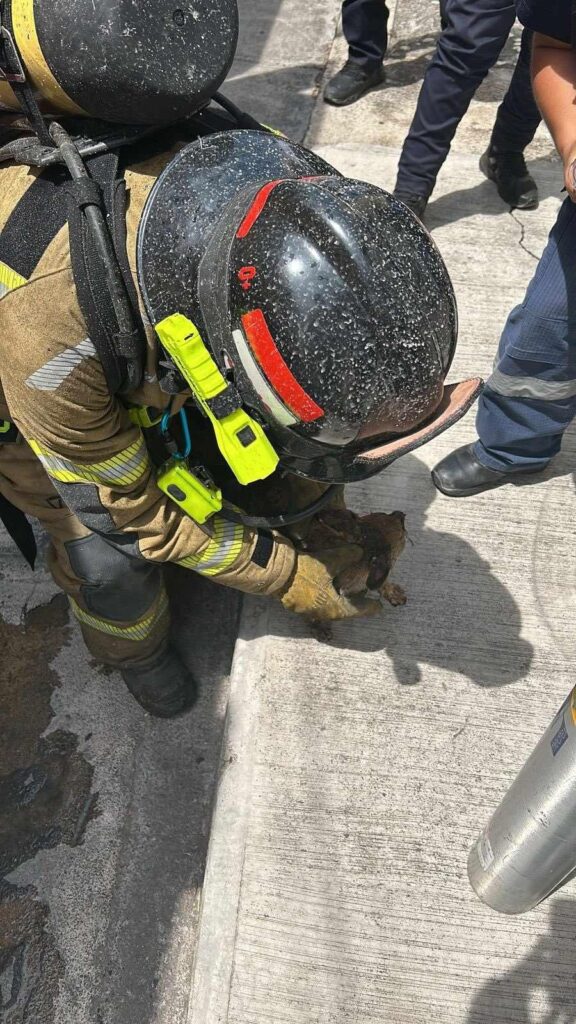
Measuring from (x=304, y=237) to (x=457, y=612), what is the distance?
1402mm

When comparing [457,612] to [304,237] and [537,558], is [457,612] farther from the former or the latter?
[304,237]

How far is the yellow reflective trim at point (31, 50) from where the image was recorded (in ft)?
4.50

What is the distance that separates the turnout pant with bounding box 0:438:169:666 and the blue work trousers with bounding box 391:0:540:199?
7.59 feet

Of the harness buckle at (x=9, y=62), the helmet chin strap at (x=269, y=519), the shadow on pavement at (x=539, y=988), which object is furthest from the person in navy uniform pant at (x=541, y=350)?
the shadow on pavement at (x=539, y=988)

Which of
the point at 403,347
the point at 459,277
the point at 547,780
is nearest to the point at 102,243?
the point at 403,347

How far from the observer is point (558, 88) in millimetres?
1860

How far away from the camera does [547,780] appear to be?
4.56 feet

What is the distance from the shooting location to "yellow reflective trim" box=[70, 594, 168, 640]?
2129 mm

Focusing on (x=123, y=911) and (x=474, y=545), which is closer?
(x=123, y=911)

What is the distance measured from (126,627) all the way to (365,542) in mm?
758

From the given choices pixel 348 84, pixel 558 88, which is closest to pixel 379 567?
pixel 558 88

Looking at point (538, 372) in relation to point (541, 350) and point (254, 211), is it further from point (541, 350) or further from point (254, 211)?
point (254, 211)

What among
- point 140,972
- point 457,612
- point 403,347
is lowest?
point 140,972

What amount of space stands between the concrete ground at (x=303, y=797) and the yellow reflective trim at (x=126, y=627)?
29cm
